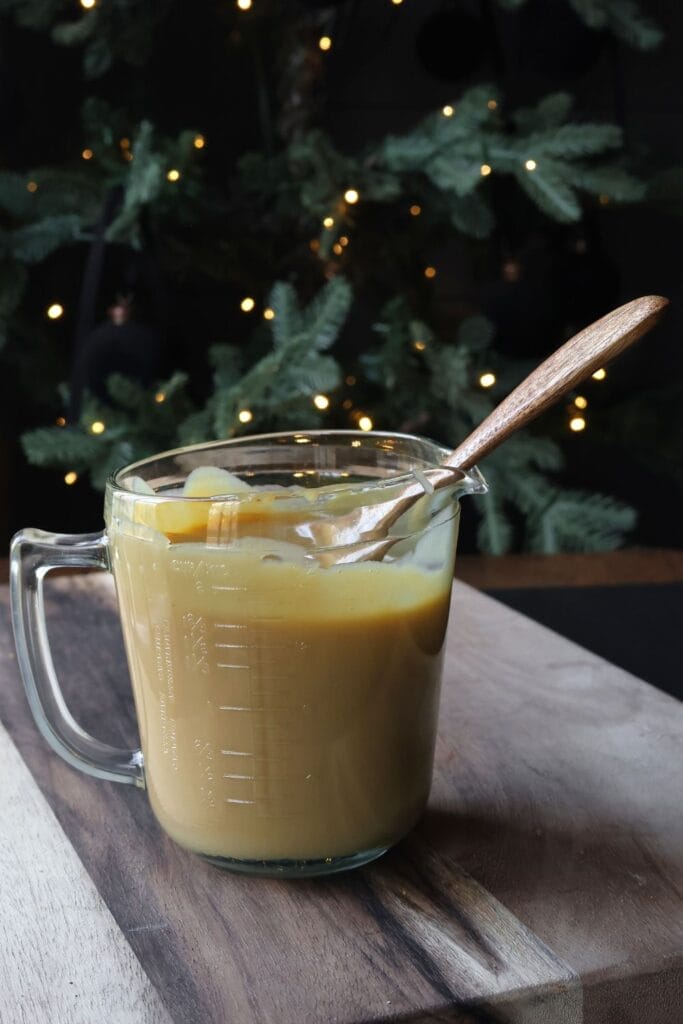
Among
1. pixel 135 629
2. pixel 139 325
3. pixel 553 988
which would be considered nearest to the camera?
pixel 553 988

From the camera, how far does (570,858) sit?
0.58 metres

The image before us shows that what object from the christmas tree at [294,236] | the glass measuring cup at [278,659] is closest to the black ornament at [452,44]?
the christmas tree at [294,236]

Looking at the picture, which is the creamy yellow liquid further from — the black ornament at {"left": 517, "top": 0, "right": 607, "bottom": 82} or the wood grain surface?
A: the black ornament at {"left": 517, "top": 0, "right": 607, "bottom": 82}

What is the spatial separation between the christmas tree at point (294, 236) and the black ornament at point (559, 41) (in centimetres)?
1

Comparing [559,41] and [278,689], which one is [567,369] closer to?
[278,689]

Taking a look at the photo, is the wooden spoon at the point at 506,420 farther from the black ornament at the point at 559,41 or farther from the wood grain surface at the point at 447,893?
the black ornament at the point at 559,41

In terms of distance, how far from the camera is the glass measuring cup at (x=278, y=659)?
1.75 ft

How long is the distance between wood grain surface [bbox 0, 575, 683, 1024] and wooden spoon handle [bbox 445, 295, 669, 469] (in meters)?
0.20

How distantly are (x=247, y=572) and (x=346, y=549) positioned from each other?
47 mm

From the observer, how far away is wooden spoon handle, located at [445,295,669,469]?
Result: 0.56 m

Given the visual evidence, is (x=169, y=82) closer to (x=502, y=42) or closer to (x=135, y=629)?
(x=502, y=42)

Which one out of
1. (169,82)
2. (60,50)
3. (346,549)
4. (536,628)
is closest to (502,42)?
(169,82)

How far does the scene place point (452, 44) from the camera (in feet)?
5.95

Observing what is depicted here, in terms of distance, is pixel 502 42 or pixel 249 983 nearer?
pixel 249 983
